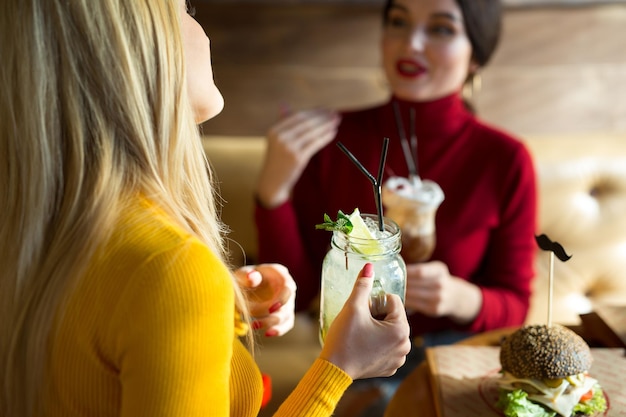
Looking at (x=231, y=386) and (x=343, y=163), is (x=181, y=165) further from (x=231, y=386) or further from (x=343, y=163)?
(x=343, y=163)

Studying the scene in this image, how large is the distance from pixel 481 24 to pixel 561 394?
967 mm

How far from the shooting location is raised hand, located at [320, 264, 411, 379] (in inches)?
32.7

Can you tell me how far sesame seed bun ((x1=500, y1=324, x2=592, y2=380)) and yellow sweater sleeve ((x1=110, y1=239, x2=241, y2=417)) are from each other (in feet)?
1.67

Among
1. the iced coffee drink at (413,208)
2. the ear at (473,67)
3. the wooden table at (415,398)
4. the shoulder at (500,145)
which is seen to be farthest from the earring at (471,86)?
the wooden table at (415,398)

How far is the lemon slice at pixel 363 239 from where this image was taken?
2.89 ft

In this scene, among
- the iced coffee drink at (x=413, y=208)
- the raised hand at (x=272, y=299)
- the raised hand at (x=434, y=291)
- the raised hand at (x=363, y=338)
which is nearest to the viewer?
the raised hand at (x=363, y=338)

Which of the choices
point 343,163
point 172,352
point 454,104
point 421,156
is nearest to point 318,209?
point 343,163

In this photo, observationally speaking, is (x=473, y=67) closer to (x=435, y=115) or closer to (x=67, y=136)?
(x=435, y=115)

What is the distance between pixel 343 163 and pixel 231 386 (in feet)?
2.93

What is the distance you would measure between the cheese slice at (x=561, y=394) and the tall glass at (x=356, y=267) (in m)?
0.26

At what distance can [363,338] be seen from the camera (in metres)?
0.84

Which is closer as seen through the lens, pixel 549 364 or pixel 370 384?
pixel 549 364

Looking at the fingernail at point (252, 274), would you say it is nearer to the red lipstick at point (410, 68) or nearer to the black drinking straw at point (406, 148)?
the black drinking straw at point (406, 148)

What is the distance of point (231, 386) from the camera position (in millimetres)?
934
